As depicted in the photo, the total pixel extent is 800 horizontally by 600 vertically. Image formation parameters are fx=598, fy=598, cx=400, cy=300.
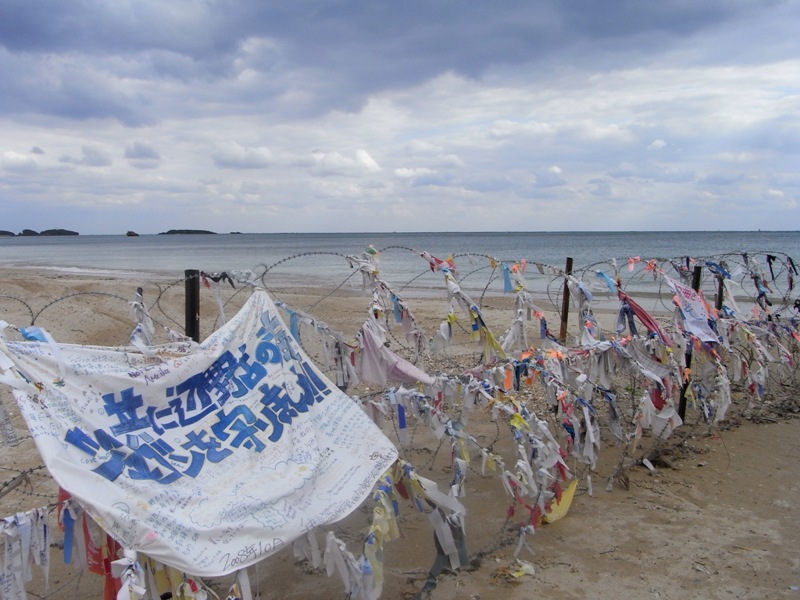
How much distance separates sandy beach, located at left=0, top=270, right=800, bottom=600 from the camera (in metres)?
4.34

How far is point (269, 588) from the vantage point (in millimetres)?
4355

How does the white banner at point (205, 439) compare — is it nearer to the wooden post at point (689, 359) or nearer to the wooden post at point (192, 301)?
the wooden post at point (192, 301)

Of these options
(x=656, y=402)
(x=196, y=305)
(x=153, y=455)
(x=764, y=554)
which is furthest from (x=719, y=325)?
(x=153, y=455)

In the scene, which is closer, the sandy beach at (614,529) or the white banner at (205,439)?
the white banner at (205,439)

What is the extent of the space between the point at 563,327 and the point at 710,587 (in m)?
4.48

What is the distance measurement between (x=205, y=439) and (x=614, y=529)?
3.59m

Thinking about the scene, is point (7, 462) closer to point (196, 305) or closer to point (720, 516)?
point (196, 305)

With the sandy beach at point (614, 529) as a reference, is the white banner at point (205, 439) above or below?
above
